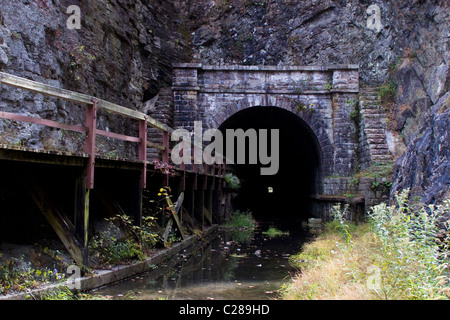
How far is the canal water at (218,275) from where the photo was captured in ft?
18.0

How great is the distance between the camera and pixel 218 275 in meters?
6.89

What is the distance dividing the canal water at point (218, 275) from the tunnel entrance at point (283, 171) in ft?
29.4

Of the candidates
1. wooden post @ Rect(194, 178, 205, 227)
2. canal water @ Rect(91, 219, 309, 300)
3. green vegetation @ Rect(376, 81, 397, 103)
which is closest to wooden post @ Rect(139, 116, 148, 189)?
canal water @ Rect(91, 219, 309, 300)

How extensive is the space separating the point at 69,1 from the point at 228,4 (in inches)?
475

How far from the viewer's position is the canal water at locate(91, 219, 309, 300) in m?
5.47

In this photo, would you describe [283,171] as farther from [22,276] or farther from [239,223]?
[22,276]

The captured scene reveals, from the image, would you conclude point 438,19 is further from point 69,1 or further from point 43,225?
point 43,225

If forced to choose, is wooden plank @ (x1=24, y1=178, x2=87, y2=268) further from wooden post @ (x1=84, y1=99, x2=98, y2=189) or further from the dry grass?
the dry grass

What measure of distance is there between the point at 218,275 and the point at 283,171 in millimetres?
26521

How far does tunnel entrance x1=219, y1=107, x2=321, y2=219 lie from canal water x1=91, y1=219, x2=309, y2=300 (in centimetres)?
898

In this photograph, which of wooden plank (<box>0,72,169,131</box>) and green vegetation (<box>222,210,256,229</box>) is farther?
green vegetation (<box>222,210,256,229</box>)

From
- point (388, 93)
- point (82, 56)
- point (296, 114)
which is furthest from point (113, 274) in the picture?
point (388, 93)

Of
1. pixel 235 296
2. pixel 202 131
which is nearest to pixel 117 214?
pixel 235 296

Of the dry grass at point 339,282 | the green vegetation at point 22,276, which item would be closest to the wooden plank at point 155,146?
the green vegetation at point 22,276
